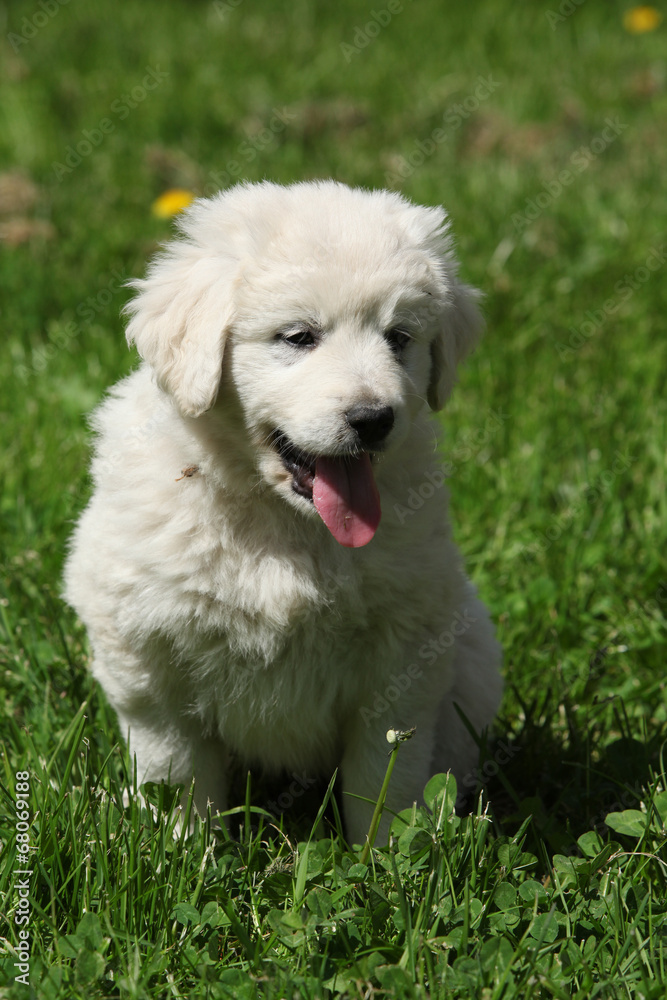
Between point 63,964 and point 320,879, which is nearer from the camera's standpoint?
point 63,964

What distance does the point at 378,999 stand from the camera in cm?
191

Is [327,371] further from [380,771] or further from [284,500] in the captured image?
[380,771]

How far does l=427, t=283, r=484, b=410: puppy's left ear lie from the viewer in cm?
249

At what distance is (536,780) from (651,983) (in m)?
0.84

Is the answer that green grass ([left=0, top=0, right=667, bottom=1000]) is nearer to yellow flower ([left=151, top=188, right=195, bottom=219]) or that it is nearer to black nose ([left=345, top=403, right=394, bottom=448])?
yellow flower ([left=151, top=188, right=195, bottom=219])

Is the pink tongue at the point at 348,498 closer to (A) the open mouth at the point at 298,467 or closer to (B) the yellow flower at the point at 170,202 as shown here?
(A) the open mouth at the point at 298,467

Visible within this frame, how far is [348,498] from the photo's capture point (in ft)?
7.37

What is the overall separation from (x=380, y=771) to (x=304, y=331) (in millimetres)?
1055

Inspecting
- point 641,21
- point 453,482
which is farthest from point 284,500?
point 641,21

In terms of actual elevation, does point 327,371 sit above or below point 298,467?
above

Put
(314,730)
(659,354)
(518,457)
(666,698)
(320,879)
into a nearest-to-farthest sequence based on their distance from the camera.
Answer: (320,879), (314,730), (666,698), (518,457), (659,354)

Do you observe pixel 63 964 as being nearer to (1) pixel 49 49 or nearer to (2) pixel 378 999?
(2) pixel 378 999

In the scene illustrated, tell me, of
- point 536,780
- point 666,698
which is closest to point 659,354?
point 666,698

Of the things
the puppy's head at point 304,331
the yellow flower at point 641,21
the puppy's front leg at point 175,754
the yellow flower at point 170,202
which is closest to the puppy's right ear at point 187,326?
the puppy's head at point 304,331
